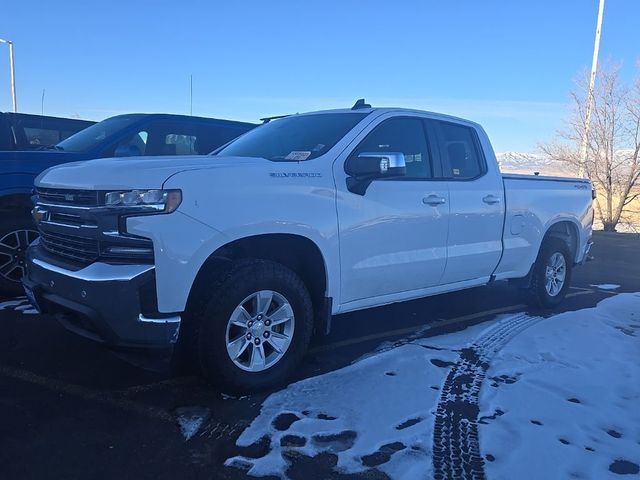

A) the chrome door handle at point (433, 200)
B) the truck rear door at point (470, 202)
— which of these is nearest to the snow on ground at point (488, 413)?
the truck rear door at point (470, 202)

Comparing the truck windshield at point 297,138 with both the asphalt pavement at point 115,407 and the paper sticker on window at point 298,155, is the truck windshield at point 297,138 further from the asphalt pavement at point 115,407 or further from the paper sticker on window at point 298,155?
the asphalt pavement at point 115,407

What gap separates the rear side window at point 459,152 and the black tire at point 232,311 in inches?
82.9

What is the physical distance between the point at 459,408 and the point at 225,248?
188 cm

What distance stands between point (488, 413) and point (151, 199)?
2517mm

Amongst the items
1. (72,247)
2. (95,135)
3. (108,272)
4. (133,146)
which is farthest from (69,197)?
(95,135)

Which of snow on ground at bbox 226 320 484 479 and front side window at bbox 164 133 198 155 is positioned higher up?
front side window at bbox 164 133 198 155

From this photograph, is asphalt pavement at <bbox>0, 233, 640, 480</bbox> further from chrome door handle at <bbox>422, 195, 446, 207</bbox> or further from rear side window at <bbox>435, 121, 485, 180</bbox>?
rear side window at <bbox>435, 121, 485, 180</bbox>

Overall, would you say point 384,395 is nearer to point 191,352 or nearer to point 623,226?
point 191,352

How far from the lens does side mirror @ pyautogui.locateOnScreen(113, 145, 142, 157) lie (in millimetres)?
6234

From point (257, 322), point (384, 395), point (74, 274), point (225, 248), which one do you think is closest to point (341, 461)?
point (384, 395)

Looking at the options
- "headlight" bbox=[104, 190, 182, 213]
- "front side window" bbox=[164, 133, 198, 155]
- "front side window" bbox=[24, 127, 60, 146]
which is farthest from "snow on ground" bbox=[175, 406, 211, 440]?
"front side window" bbox=[24, 127, 60, 146]

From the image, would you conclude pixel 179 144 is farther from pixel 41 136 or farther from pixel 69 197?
pixel 69 197

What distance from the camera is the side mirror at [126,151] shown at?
20.5 feet

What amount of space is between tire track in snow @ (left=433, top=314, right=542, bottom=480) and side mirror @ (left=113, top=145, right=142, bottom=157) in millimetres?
4320
